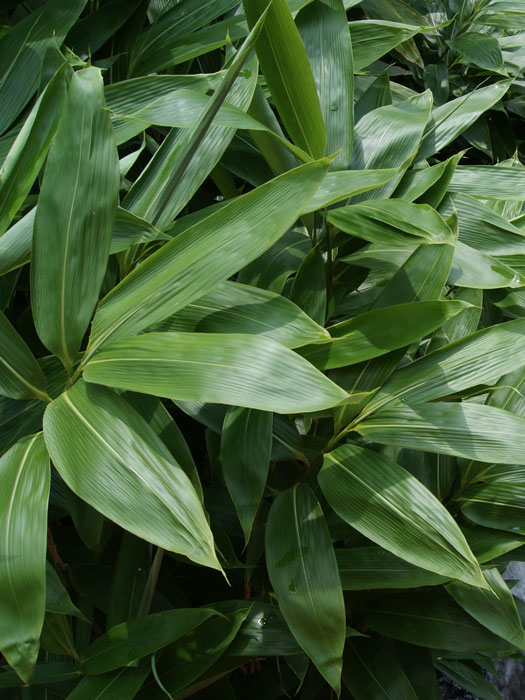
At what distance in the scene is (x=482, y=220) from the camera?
77cm

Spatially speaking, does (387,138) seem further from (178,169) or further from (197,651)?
(197,651)

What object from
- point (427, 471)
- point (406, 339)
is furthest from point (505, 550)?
point (406, 339)

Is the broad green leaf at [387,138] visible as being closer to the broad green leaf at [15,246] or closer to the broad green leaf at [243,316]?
the broad green leaf at [243,316]

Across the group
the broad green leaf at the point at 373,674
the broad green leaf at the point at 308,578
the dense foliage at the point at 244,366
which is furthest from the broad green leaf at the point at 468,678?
the broad green leaf at the point at 308,578

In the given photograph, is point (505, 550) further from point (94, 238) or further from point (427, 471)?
point (94, 238)

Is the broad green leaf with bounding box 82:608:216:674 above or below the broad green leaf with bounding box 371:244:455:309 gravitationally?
below

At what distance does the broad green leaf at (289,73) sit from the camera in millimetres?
606

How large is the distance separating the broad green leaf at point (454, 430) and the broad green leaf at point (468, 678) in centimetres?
69

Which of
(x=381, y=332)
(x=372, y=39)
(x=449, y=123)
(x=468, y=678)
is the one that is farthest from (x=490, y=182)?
(x=468, y=678)

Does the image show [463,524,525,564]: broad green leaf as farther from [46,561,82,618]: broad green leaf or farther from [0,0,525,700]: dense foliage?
[46,561,82,618]: broad green leaf

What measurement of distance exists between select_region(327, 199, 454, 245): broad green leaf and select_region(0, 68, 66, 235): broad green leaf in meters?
0.27

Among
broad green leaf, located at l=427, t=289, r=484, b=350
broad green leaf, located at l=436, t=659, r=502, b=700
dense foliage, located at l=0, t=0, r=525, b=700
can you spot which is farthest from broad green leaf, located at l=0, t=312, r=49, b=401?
broad green leaf, located at l=436, t=659, r=502, b=700

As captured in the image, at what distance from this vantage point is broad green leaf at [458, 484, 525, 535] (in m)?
0.71

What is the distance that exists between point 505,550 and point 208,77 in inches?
21.8
